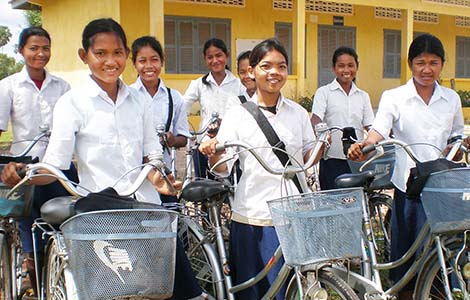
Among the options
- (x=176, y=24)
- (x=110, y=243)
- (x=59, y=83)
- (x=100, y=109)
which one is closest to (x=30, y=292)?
(x=59, y=83)

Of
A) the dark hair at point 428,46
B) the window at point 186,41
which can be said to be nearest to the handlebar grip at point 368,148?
the dark hair at point 428,46

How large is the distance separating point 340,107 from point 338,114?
0.20 feet

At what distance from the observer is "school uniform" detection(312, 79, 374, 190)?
182 inches

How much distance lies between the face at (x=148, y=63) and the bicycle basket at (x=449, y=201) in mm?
2234

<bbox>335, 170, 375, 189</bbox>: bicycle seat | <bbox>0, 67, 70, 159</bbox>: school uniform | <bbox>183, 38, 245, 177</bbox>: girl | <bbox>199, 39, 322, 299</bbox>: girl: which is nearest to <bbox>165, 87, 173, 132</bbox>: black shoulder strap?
<bbox>183, 38, 245, 177</bbox>: girl

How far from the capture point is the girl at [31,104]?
12.3 feet

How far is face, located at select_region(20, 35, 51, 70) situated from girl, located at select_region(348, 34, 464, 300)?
227 cm

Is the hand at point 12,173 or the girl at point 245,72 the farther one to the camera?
the girl at point 245,72

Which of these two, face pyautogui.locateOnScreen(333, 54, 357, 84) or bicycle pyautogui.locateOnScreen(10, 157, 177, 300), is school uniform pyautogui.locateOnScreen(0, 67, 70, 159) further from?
face pyautogui.locateOnScreen(333, 54, 357, 84)

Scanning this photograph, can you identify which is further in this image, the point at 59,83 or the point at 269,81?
the point at 59,83

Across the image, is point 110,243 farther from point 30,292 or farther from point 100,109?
point 30,292

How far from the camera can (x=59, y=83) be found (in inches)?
157

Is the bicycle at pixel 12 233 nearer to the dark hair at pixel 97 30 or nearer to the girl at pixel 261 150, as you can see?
the dark hair at pixel 97 30

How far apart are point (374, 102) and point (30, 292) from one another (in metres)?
14.3
